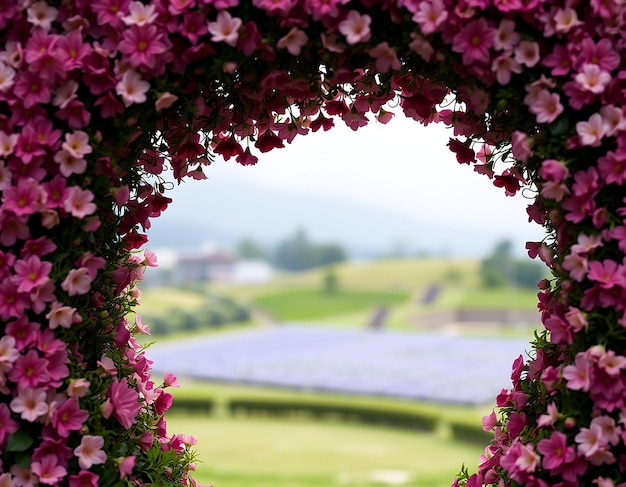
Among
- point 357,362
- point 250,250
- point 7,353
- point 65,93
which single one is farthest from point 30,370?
point 250,250

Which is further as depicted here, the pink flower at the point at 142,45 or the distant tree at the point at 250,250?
the distant tree at the point at 250,250

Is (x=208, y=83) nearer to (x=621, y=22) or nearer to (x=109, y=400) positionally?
(x=109, y=400)

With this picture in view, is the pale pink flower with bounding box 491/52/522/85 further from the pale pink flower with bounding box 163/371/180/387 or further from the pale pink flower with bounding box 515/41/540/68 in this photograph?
the pale pink flower with bounding box 163/371/180/387

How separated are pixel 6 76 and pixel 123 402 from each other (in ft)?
2.41

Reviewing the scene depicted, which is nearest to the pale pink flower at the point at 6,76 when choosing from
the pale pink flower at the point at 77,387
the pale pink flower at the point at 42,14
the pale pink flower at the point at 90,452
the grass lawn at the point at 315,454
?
the pale pink flower at the point at 42,14

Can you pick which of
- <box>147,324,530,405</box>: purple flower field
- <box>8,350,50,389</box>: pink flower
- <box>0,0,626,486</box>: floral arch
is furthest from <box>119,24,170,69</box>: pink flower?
<box>147,324,530,405</box>: purple flower field

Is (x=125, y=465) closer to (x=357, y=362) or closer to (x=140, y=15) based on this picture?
(x=140, y=15)

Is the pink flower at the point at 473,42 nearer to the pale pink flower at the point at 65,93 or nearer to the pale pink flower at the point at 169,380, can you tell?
the pale pink flower at the point at 65,93

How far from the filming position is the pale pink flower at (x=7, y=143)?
157 cm

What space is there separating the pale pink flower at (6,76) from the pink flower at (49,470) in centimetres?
76

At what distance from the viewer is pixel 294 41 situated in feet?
5.20

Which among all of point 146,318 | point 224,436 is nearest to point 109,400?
point 224,436

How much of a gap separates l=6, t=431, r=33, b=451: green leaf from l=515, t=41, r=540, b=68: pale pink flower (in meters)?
1.26

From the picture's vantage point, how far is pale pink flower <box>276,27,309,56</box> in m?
1.58
